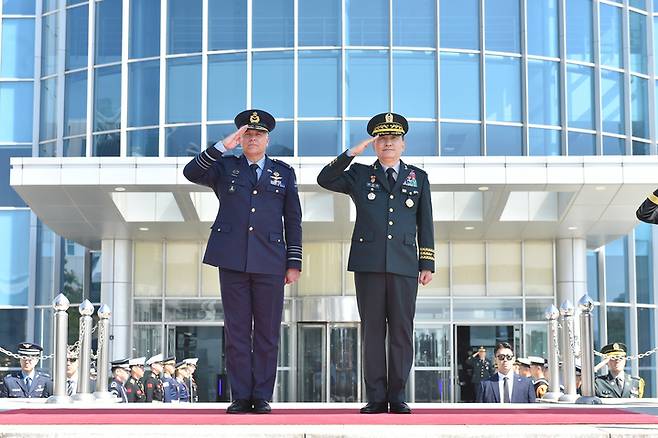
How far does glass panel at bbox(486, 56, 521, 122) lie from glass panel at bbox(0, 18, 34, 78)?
1244cm

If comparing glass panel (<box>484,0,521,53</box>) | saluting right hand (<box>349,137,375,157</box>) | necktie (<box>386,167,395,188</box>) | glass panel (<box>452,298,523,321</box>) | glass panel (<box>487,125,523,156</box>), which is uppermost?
glass panel (<box>484,0,521,53</box>)

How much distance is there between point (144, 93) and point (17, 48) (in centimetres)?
649

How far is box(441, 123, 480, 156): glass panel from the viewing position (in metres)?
22.1

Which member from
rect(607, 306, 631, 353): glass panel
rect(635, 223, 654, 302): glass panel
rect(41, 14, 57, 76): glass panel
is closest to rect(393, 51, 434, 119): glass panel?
rect(607, 306, 631, 353): glass panel

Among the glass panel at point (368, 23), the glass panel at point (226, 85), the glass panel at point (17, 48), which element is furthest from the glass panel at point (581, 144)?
the glass panel at point (17, 48)

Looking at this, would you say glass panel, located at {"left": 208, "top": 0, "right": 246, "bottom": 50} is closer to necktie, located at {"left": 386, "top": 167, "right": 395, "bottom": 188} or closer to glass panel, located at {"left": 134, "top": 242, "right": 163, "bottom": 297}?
glass panel, located at {"left": 134, "top": 242, "right": 163, "bottom": 297}

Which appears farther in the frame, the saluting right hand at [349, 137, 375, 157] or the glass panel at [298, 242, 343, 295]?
the glass panel at [298, 242, 343, 295]

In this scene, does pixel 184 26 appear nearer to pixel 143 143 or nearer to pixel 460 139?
pixel 143 143

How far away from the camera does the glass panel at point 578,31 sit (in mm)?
23250

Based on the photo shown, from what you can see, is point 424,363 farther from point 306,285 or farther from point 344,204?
point 344,204

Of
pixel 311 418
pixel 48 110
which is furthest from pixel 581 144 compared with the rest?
pixel 311 418

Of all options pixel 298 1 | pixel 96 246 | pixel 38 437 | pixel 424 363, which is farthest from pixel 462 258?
pixel 38 437

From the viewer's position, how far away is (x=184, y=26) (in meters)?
22.9

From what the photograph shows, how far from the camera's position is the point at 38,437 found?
503cm
